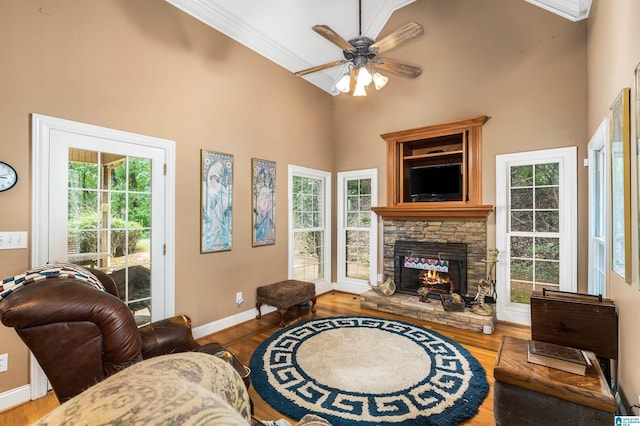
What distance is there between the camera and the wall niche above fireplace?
3.90 meters

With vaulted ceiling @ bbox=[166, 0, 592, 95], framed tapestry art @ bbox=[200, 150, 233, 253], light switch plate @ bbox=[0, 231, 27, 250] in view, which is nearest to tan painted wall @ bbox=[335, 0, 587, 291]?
vaulted ceiling @ bbox=[166, 0, 592, 95]

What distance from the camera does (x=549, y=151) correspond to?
344 cm

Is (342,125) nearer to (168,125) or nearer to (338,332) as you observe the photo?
(168,125)

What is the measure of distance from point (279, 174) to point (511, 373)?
3.45m

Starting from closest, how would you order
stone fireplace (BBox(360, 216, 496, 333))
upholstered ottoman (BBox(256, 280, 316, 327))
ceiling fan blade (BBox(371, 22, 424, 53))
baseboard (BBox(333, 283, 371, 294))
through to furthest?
ceiling fan blade (BBox(371, 22, 424, 53))
upholstered ottoman (BBox(256, 280, 316, 327))
stone fireplace (BBox(360, 216, 496, 333))
baseboard (BBox(333, 283, 371, 294))

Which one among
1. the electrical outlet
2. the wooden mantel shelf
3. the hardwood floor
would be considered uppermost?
the wooden mantel shelf

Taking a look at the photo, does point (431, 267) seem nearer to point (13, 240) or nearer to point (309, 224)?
point (309, 224)

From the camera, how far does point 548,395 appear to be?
5.16 ft

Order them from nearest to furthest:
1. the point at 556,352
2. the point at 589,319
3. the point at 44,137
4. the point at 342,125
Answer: the point at 556,352
the point at 589,319
the point at 44,137
the point at 342,125

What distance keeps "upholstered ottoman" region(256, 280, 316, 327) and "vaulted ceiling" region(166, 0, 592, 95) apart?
317 cm

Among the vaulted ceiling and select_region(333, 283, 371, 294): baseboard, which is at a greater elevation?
the vaulted ceiling

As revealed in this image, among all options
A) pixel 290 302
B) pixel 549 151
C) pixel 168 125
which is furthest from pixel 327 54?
pixel 290 302

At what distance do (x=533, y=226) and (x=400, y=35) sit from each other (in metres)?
2.78

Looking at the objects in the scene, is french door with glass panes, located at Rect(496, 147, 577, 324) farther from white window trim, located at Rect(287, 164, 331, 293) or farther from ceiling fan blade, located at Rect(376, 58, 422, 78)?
white window trim, located at Rect(287, 164, 331, 293)
